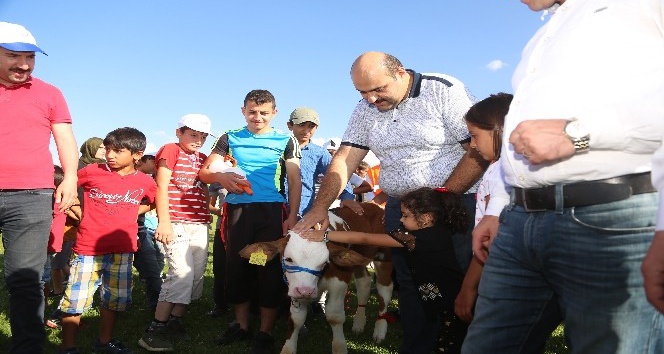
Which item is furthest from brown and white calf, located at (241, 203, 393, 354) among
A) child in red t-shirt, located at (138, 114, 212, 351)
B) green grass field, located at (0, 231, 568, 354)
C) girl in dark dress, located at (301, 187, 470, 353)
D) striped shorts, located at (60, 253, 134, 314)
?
striped shorts, located at (60, 253, 134, 314)

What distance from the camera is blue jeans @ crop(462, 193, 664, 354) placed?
1562 millimetres

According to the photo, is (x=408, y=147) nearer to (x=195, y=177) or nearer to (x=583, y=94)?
(x=583, y=94)

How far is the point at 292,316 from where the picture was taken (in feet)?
14.3

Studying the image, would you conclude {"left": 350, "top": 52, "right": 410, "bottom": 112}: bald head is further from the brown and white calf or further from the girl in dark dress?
the brown and white calf

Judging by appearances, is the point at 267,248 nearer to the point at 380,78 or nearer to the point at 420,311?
the point at 420,311

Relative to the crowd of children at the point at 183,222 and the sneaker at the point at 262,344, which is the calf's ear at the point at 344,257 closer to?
the crowd of children at the point at 183,222

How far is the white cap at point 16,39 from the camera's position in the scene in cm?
334

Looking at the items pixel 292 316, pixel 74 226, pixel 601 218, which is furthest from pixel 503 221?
pixel 74 226

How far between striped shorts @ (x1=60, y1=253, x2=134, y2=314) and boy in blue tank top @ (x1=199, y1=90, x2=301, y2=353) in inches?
35.8

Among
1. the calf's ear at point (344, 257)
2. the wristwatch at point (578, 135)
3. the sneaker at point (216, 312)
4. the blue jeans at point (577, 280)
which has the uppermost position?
the wristwatch at point (578, 135)

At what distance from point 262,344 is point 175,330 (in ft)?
3.68

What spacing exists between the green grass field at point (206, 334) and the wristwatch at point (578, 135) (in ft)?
11.9

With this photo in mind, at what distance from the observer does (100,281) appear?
182 inches

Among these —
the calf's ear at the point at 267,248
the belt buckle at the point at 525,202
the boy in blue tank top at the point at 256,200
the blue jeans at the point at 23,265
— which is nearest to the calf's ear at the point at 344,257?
the calf's ear at the point at 267,248
